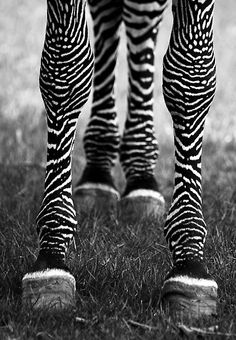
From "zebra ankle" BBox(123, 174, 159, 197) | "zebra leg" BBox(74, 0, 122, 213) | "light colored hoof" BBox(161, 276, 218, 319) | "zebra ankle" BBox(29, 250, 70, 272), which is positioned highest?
"zebra leg" BBox(74, 0, 122, 213)

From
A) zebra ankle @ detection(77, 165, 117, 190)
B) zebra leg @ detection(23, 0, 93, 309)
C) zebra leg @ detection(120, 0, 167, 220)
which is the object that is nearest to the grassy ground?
zebra leg @ detection(23, 0, 93, 309)

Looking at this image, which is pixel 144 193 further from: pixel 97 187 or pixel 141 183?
pixel 97 187

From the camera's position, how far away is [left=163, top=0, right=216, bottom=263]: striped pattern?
10.8ft

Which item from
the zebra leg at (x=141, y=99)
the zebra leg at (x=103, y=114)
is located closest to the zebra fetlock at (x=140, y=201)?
the zebra leg at (x=141, y=99)

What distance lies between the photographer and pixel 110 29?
16.5ft

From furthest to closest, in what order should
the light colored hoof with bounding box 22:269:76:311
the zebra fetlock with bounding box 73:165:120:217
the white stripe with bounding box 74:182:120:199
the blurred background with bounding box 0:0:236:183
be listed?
the blurred background with bounding box 0:0:236:183, the white stripe with bounding box 74:182:120:199, the zebra fetlock with bounding box 73:165:120:217, the light colored hoof with bounding box 22:269:76:311

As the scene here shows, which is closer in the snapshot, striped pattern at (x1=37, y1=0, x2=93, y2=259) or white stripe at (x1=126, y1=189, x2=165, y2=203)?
striped pattern at (x1=37, y1=0, x2=93, y2=259)

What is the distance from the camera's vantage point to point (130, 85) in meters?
5.03

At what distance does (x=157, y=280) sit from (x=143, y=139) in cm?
164

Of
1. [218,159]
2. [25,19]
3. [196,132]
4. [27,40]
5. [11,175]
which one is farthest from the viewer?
[25,19]

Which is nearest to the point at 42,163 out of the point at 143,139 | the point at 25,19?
the point at 143,139

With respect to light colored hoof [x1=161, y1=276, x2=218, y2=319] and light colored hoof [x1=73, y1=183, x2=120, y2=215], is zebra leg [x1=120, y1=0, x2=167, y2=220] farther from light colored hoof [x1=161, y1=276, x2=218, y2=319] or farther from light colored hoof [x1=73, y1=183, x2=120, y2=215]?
light colored hoof [x1=161, y1=276, x2=218, y2=319]

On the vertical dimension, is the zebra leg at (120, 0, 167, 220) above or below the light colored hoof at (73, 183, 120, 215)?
above

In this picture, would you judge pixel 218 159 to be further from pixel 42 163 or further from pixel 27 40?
pixel 27 40
